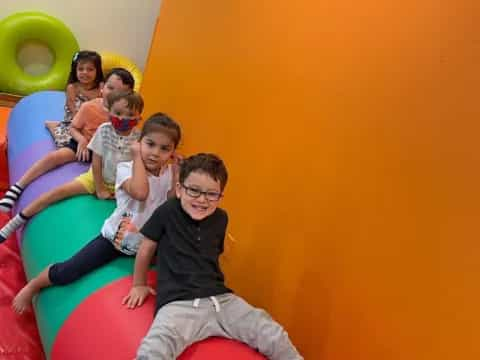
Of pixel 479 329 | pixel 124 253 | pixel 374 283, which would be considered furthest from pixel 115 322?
pixel 479 329

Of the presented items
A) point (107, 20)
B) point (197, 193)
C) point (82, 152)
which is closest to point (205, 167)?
point (197, 193)

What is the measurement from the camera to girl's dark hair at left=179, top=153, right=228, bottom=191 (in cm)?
205

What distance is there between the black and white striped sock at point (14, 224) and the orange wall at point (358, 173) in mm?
1078

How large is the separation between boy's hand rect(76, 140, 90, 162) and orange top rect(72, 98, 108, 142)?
0.23 ft

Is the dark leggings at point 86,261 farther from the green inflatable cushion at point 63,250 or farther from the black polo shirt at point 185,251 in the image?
the black polo shirt at point 185,251

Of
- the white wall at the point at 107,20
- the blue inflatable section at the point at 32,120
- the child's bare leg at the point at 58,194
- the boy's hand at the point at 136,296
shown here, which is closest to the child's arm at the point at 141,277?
the boy's hand at the point at 136,296

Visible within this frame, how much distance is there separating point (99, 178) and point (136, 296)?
0.92 metres

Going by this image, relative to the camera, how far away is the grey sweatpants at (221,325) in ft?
6.17

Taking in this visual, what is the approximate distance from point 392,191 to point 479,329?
21.2 inches

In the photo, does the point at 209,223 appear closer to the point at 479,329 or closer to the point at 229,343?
A: the point at 229,343

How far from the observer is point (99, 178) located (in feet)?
9.48

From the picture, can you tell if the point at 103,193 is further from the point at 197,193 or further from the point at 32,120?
the point at 32,120

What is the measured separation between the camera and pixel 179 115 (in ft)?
12.2

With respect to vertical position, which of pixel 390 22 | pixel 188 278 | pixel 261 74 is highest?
pixel 390 22
